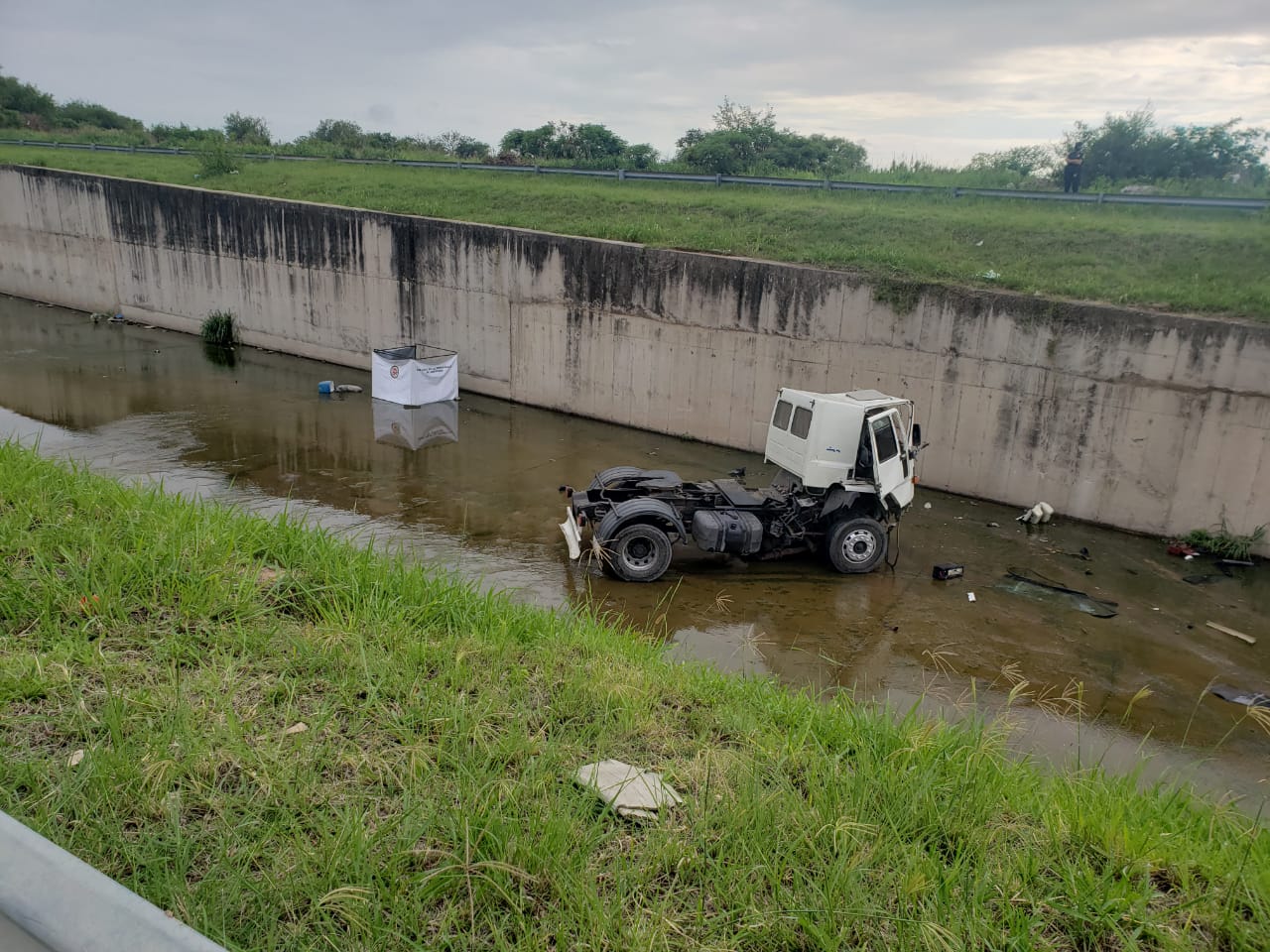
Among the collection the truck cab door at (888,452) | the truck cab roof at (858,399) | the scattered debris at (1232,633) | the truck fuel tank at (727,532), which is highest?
the truck cab roof at (858,399)

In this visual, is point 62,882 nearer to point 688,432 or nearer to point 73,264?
point 688,432

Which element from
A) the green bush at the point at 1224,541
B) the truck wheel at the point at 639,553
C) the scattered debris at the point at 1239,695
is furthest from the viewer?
the green bush at the point at 1224,541

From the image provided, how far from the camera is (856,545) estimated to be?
974cm

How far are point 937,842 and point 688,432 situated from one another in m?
11.8

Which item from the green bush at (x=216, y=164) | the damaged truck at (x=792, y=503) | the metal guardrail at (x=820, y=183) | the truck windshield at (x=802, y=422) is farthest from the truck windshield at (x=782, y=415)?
the green bush at (x=216, y=164)

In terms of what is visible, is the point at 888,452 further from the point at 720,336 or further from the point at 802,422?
the point at 720,336

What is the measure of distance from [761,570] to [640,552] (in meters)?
1.55

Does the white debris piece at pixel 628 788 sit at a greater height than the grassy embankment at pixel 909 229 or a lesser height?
lesser

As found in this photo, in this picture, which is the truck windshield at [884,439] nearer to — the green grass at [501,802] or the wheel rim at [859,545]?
the wheel rim at [859,545]

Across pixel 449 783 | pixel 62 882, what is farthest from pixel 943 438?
pixel 62 882

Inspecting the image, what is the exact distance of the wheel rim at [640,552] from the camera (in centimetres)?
931

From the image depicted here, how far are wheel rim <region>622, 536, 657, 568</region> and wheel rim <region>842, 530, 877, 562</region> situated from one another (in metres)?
2.20

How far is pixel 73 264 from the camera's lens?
2342 centimetres

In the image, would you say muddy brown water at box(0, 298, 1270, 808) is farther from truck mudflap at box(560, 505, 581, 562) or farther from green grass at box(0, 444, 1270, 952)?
green grass at box(0, 444, 1270, 952)
